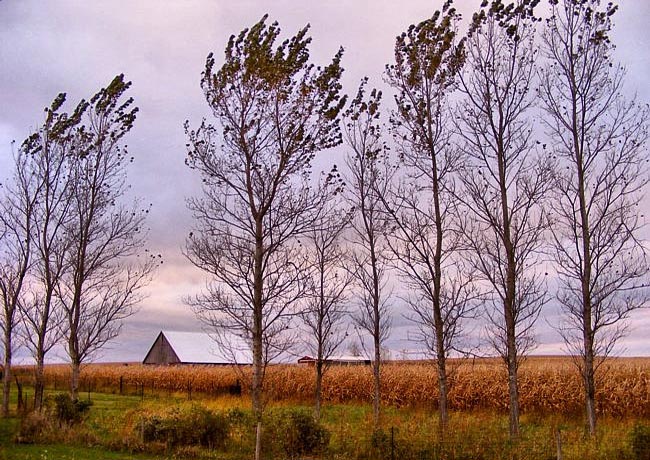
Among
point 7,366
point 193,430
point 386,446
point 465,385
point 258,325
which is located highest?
point 258,325

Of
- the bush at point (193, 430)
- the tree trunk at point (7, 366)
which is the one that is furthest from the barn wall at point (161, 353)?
the bush at point (193, 430)

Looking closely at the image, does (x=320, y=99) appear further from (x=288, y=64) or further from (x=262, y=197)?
(x=262, y=197)

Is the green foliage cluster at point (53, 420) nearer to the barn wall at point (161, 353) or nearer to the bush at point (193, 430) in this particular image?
the bush at point (193, 430)

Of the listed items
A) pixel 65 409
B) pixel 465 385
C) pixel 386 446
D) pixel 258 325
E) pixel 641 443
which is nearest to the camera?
pixel 641 443

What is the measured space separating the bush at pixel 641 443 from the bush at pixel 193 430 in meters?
8.94

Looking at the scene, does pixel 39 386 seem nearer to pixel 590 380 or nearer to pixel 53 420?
→ pixel 53 420

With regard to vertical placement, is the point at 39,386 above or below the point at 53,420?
Answer: above

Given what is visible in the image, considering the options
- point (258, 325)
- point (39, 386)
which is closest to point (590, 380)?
point (258, 325)

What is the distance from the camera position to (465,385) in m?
25.1

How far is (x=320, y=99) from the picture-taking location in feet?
43.4

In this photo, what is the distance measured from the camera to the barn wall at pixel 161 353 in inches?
1994

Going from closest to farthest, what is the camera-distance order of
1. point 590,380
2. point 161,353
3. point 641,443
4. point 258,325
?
point 641,443 → point 258,325 → point 590,380 → point 161,353

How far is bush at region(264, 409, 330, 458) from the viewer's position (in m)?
13.0

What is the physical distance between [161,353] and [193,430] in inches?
1543
